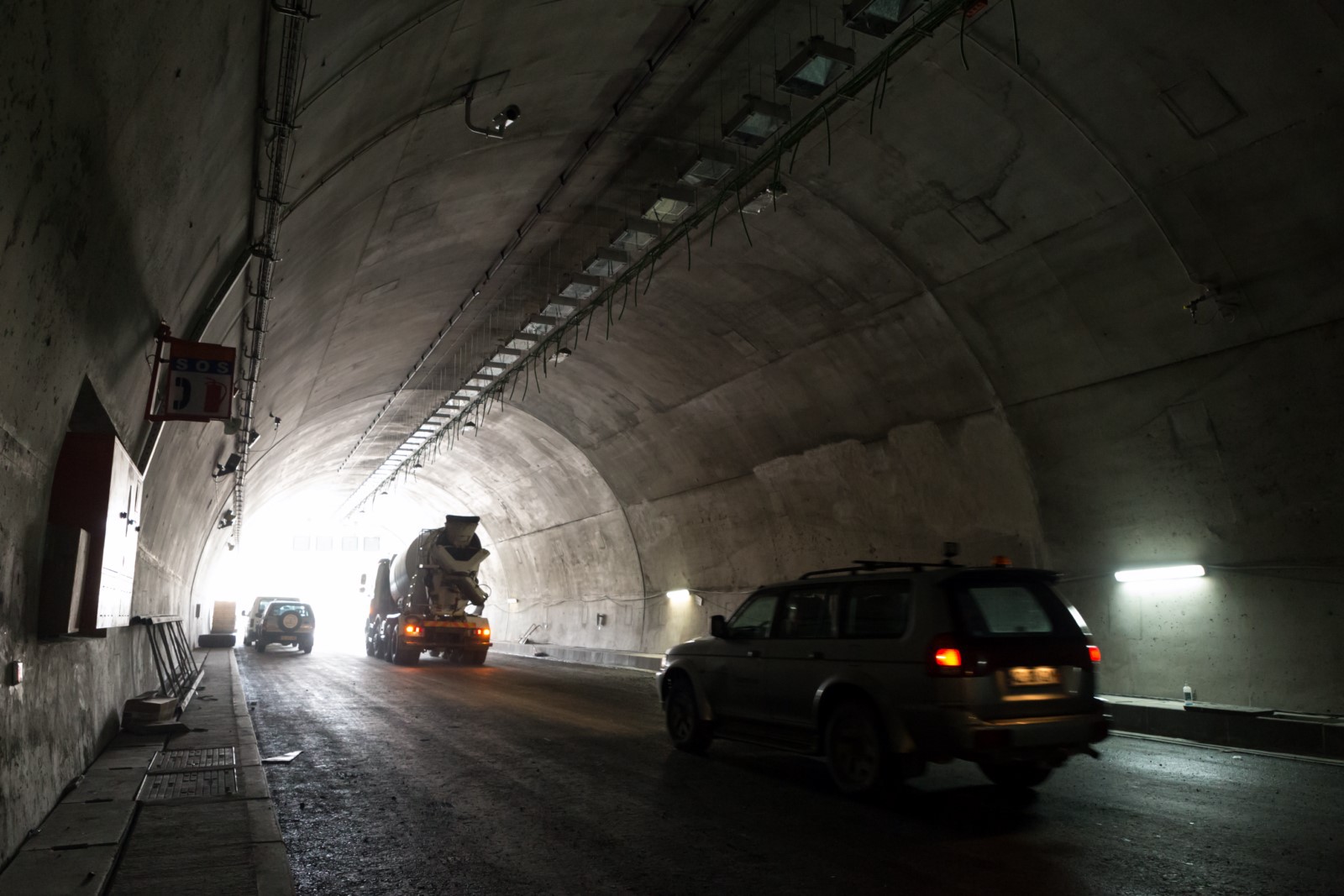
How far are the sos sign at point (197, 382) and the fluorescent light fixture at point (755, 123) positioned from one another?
5.77m

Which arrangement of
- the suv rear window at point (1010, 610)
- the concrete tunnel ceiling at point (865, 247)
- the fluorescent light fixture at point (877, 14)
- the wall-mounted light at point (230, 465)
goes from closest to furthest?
the suv rear window at point (1010, 610) < the concrete tunnel ceiling at point (865, 247) < the fluorescent light fixture at point (877, 14) < the wall-mounted light at point (230, 465)

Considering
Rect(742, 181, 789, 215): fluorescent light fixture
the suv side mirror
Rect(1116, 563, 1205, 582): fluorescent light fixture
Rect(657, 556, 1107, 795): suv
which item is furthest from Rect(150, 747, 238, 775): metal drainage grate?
Rect(1116, 563, 1205, 582): fluorescent light fixture

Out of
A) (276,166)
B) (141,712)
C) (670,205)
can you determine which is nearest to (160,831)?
(276,166)

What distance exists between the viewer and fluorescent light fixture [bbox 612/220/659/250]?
A: 1308 centimetres

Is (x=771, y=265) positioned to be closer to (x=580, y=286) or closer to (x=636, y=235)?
(x=636, y=235)

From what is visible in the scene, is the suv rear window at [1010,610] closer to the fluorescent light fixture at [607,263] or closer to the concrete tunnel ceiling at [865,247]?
the concrete tunnel ceiling at [865,247]

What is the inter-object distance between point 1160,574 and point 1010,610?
20.0ft

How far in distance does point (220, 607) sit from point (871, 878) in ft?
138

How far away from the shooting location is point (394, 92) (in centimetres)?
809

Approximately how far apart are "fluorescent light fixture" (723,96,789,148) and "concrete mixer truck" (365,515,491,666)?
15.8m

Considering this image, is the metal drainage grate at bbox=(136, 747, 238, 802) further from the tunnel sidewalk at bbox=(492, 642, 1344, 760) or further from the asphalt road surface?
the tunnel sidewalk at bbox=(492, 642, 1344, 760)

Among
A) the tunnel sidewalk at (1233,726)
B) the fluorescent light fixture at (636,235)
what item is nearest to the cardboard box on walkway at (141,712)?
the fluorescent light fixture at (636,235)

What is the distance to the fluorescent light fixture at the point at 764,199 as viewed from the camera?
11325 millimetres

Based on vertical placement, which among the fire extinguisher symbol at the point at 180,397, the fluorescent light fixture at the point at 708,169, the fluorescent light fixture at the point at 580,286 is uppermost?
the fluorescent light fixture at the point at 708,169
